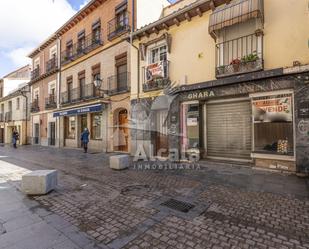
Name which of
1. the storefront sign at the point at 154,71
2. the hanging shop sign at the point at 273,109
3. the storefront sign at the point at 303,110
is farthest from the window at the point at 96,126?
the storefront sign at the point at 303,110

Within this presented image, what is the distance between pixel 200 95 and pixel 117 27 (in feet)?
24.9

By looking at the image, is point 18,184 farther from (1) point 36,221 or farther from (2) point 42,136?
(2) point 42,136

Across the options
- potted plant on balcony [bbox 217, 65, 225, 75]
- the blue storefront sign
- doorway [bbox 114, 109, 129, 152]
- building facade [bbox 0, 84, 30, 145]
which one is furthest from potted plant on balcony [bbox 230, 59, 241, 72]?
building facade [bbox 0, 84, 30, 145]

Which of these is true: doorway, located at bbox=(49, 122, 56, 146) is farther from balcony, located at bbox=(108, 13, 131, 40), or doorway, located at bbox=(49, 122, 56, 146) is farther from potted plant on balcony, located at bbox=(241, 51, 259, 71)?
potted plant on balcony, located at bbox=(241, 51, 259, 71)

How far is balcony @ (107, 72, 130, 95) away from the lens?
1251cm

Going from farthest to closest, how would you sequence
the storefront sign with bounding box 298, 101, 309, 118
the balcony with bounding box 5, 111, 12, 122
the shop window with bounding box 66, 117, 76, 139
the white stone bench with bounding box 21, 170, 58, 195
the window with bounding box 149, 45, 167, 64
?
the balcony with bounding box 5, 111, 12, 122 < the shop window with bounding box 66, 117, 76, 139 < the window with bounding box 149, 45, 167, 64 < the storefront sign with bounding box 298, 101, 309, 118 < the white stone bench with bounding box 21, 170, 58, 195

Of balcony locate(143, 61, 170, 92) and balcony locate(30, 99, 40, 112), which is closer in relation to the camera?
balcony locate(143, 61, 170, 92)

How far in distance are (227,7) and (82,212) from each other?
8157 millimetres

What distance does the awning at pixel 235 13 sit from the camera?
6945mm

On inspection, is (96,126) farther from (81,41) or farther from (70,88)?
(81,41)

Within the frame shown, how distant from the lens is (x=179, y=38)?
9.64 m

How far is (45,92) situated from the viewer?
20.6 m

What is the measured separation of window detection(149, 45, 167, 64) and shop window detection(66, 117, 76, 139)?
9.26 m

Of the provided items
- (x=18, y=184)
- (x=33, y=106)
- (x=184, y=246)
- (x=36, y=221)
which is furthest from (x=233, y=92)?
(x=33, y=106)
